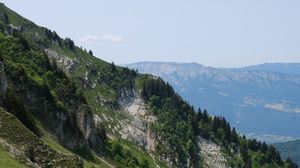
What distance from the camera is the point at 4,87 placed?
187ft

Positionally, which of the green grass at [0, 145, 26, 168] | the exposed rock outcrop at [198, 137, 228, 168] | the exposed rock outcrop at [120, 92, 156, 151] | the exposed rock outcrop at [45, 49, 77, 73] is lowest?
the exposed rock outcrop at [198, 137, 228, 168]

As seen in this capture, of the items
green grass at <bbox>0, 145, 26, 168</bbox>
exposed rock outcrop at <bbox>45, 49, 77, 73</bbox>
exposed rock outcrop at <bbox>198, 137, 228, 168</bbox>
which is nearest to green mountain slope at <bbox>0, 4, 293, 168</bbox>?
exposed rock outcrop at <bbox>198, 137, 228, 168</bbox>

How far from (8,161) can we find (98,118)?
378ft

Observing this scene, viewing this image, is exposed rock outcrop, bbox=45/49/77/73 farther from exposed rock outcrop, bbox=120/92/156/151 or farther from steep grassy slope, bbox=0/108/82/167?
steep grassy slope, bbox=0/108/82/167

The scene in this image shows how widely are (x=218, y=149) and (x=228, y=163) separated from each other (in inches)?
353

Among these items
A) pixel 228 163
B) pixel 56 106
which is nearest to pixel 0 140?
pixel 56 106

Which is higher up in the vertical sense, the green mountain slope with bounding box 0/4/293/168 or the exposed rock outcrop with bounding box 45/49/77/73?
the exposed rock outcrop with bounding box 45/49/77/73

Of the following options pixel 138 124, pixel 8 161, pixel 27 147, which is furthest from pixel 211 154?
pixel 8 161

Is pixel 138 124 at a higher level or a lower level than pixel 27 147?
lower

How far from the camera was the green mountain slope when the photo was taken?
7441 centimetres

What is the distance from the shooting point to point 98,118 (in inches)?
5778

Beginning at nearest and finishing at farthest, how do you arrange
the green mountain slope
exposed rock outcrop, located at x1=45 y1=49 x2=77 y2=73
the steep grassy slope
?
the steep grassy slope < the green mountain slope < exposed rock outcrop, located at x1=45 y1=49 x2=77 y2=73

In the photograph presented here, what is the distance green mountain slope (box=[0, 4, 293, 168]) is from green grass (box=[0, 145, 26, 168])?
1.97 metres

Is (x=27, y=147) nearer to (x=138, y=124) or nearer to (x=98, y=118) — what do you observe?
(x=98, y=118)
